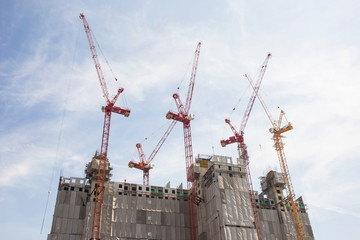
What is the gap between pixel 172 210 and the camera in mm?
117812

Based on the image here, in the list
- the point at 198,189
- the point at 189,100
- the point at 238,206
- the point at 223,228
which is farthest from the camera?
the point at 189,100

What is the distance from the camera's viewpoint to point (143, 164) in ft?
524

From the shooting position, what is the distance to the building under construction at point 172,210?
104688 mm

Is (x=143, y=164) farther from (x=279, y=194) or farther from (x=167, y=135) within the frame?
(x=279, y=194)

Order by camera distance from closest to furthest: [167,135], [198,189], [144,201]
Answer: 1. [144,201]
2. [198,189]
3. [167,135]

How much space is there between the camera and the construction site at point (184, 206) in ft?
344

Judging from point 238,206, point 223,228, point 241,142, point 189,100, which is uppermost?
point 189,100

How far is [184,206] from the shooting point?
11981 cm

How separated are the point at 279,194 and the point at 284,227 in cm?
1264

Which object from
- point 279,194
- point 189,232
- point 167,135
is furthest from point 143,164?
point 279,194

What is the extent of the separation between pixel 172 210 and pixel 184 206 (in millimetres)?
4579

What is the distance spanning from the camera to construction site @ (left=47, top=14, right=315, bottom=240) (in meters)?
105

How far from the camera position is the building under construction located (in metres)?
105

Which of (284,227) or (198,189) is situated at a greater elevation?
(198,189)
